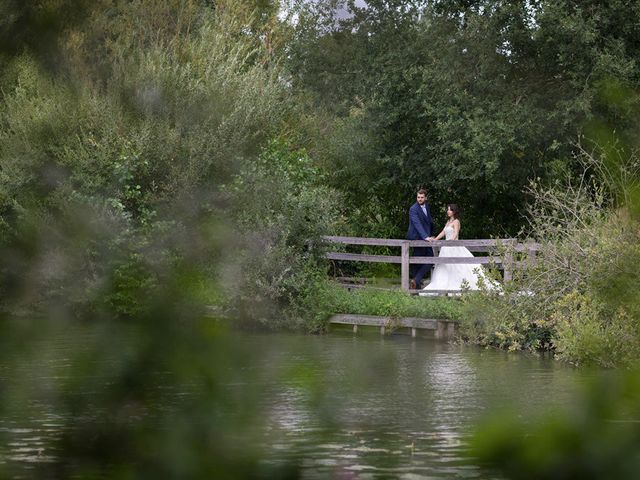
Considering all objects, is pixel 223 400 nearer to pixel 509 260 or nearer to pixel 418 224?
pixel 509 260

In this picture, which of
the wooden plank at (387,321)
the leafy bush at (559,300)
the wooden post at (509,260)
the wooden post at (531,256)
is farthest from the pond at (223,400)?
the wooden plank at (387,321)

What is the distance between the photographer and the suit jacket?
20.9m

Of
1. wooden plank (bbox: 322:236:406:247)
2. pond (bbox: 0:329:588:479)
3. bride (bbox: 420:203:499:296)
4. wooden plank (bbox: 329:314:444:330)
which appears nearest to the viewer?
pond (bbox: 0:329:588:479)

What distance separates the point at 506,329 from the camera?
51.9ft

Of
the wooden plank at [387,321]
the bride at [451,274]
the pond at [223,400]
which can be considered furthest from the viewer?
the bride at [451,274]

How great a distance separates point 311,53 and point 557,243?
28.5m

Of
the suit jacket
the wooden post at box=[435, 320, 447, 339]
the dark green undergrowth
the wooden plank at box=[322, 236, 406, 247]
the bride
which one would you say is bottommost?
the wooden post at box=[435, 320, 447, 339]

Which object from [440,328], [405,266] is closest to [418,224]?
[405,266]

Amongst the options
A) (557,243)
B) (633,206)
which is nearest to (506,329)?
(557,243)

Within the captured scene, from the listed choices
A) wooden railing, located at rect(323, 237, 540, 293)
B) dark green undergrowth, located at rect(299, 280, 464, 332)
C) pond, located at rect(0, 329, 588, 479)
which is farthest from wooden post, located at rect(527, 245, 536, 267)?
pond, located at rect(0, 329, 588, 479)

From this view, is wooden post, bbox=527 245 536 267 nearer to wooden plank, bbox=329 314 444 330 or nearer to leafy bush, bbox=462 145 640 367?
leafy bush, bbox=462 145 640 367

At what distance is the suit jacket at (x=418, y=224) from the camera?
20922 mm

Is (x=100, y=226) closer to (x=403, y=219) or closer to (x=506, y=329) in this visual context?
(x=506, y=329)

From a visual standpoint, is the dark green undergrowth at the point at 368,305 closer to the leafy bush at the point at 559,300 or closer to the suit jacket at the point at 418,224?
the leafy bush at the point at 559,300
